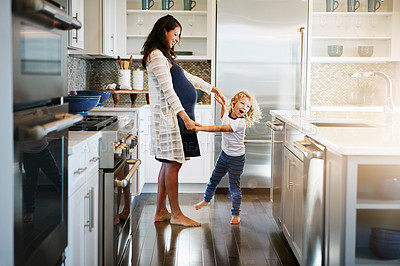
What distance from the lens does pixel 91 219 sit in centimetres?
241

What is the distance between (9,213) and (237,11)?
4.25 meters

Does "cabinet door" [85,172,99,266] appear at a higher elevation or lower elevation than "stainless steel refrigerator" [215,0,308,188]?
lower

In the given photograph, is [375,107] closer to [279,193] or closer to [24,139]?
[279,193]

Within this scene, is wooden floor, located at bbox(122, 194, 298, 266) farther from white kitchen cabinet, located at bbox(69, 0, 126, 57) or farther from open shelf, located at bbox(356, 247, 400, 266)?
white kitchen cabinet, located at bbox(69, 0, 126, 57)

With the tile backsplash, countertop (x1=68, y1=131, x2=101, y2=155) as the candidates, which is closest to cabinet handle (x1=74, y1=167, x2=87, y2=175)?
countertop (x1=68, y1=131, x2=101, y2=155)

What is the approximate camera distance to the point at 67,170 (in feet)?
6.19

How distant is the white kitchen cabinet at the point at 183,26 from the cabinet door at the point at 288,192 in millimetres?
2354

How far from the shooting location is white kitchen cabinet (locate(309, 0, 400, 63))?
5.64 meters

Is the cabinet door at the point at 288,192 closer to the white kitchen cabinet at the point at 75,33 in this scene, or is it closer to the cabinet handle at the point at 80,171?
the cabinet handle at the point at 80,171

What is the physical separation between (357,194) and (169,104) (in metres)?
1.96

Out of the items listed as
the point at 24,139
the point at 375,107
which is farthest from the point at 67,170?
the point at 375,107

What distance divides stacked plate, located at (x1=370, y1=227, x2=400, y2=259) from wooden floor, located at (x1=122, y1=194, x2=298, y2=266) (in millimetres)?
1109

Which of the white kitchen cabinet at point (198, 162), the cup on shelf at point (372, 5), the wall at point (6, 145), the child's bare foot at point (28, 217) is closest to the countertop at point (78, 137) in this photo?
the child's bare foot at point (28, 217)

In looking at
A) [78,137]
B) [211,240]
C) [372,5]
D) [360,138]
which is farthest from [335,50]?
[78,137]
